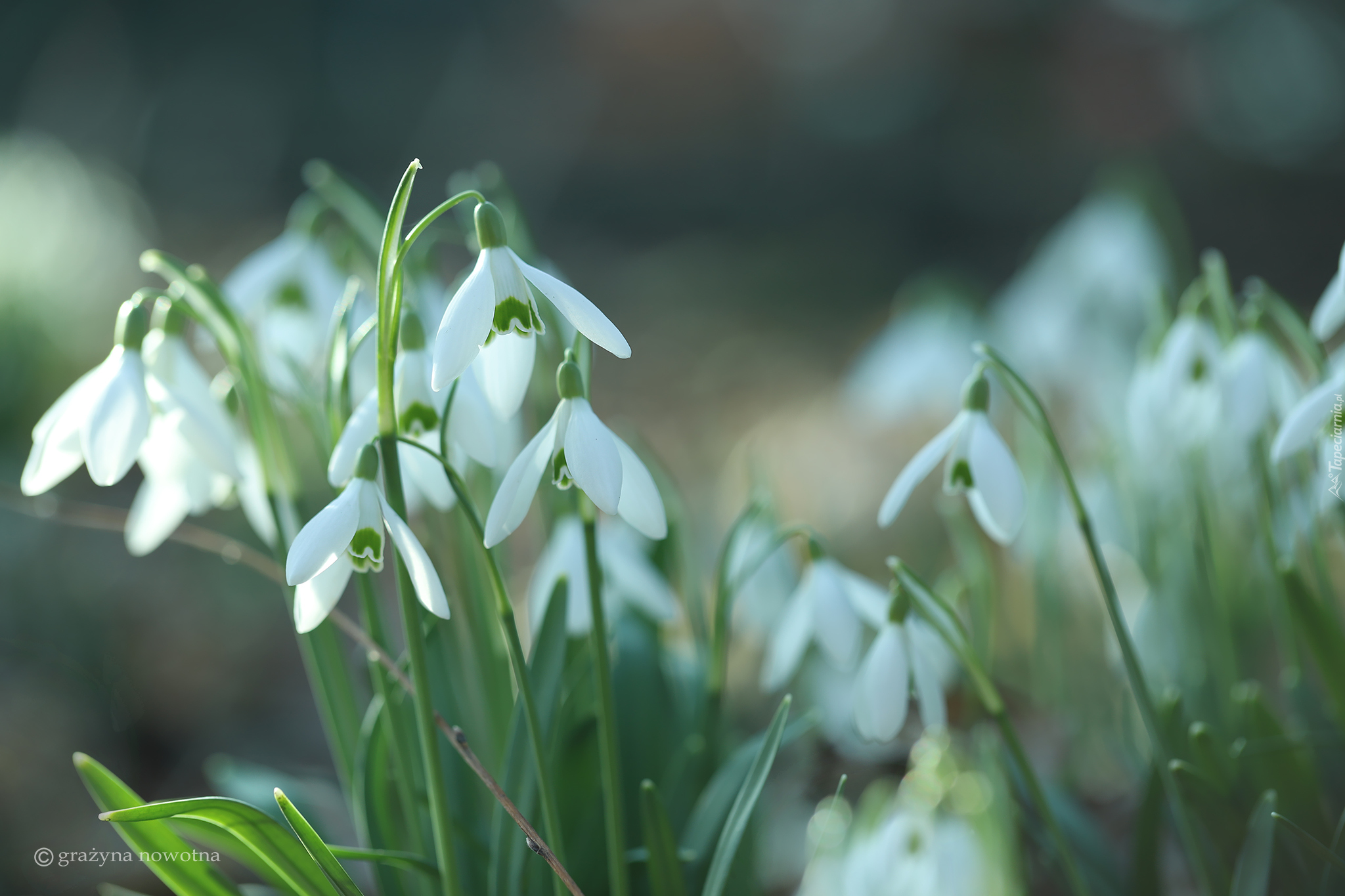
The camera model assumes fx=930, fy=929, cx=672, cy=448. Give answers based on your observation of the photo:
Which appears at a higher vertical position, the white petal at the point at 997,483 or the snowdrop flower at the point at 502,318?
the snowdrop flower at the point at 502,318

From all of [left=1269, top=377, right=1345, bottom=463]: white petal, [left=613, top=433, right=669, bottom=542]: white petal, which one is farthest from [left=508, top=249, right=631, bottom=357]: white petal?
[left=1269, top=377, right=1345, bottom=463]: white petal

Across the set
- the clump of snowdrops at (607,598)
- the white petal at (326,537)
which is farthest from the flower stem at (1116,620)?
the white petal at (326,537)

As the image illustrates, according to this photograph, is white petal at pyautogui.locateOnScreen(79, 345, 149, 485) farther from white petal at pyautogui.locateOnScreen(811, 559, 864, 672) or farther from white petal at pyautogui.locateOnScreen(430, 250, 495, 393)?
white petal at pyautogui.locateOnScreen(811, 559, 864, 672)

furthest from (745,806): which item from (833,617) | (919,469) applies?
(919,469)

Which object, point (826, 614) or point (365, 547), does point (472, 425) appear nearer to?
point (365, 547)

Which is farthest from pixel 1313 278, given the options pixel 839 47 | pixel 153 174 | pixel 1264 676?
pixel 153 174

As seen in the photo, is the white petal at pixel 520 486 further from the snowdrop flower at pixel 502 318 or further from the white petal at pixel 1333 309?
the white petal at pixel 1333 309

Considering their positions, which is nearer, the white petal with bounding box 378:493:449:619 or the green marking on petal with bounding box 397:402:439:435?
the white petal with bounding box 378:493:449:619
